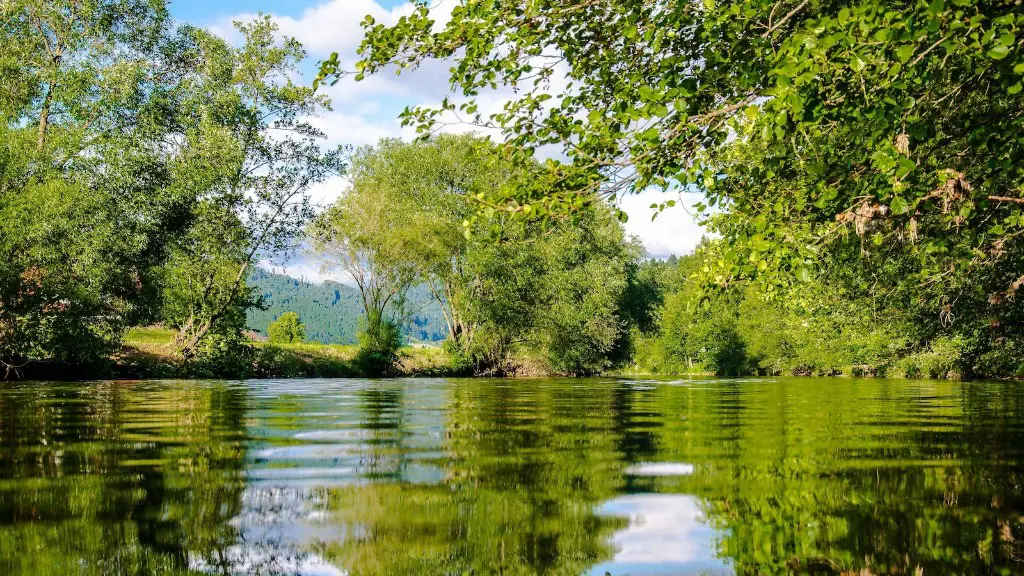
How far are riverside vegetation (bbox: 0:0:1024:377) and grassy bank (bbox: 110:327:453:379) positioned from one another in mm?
200

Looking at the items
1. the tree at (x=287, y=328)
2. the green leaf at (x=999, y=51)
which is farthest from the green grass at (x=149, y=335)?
the green leaf at (x=999, y=51)

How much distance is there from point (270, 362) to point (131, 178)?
15.2m

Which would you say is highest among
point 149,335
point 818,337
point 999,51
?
point 999,51

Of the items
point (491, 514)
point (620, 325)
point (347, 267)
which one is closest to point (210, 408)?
point (491, 514)

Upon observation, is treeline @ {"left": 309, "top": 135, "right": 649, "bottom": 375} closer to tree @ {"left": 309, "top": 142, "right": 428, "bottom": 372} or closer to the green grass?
tree @ {"left": 309, "top": 142, "right": 428, "bottom": 372}

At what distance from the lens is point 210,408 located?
13.0 metres

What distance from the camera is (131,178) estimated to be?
1182 inches

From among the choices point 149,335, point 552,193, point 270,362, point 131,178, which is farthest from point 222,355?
point 552,193

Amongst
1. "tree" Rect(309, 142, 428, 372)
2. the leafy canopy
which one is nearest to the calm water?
the leafy canopy

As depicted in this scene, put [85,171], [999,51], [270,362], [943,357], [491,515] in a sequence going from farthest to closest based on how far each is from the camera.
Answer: [270,362] < [943,357] < [85,171] < [999,51] < [491,515]

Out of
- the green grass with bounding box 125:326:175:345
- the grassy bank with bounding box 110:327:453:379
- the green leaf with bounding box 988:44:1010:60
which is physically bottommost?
the grassy bank with bounding box 110:327:453:379

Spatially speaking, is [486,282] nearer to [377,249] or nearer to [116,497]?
[377,249]

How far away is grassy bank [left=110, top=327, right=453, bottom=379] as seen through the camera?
35.2 meters

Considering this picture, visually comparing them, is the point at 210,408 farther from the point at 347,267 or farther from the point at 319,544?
the point at 347,267
